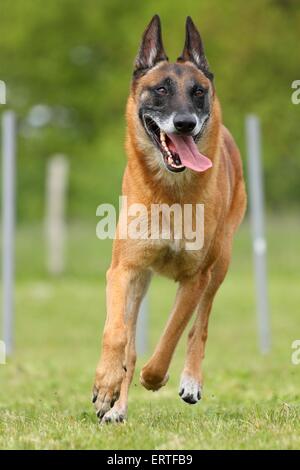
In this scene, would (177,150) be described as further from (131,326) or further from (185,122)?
(131,326)

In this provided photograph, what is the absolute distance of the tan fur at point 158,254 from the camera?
5.96 m

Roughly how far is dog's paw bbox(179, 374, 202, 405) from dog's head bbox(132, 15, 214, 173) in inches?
55.8

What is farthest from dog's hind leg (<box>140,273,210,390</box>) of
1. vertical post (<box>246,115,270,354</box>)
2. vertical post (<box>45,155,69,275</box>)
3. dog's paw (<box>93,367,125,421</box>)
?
vertical post (<box>45,155,69,275</box>)

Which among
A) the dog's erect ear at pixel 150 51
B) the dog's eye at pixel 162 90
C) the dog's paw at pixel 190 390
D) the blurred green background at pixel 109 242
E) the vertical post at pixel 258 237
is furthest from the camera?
the vertical post at pixel 258 237

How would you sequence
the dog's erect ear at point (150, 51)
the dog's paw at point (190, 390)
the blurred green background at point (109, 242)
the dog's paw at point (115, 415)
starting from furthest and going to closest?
1. the dog's paw at point (190, 390)
2. the dog's erect ear at point (150, 51)
3. the dog's paw at point (115, 415)
4. the blurred green background at point (109, 242)

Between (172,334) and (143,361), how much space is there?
4.54 meters

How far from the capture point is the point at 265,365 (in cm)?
1046

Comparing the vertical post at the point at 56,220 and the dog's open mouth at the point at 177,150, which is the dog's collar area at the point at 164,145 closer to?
the dog's open mouth at the point at 177,150

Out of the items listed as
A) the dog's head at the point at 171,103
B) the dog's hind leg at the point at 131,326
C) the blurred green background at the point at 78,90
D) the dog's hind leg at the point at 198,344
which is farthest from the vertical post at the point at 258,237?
the blurred green background at the point at 78,90

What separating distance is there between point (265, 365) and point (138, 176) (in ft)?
15.5

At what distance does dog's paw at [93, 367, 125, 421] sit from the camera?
18.5ft

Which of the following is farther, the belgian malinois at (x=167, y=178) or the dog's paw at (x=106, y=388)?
the belgian malinois at (x=167, y=178)

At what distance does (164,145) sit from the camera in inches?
243
